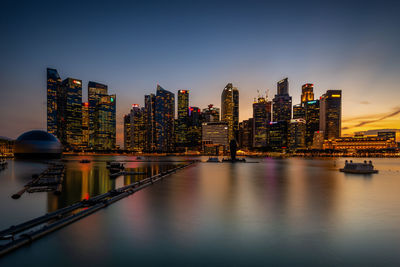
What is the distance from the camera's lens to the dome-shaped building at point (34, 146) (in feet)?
418

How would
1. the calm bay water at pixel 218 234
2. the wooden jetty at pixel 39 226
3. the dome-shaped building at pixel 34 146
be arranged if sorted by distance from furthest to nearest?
the dome-shaped building at pixel 34 146 < the wooden jetty at pixel 39 226 < the calm bay water at pixel 218 234

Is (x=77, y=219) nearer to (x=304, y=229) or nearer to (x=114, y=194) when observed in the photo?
(x=114, y=194)

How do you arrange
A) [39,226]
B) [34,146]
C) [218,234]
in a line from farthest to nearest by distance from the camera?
1. [34,146]
2. [39,226]
3. [218,234]

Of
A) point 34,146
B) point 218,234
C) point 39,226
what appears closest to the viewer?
point 218,234

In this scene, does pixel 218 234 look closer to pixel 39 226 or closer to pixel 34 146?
pixel 39 226

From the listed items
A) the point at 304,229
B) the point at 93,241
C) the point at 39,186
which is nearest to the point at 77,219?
the point at 93,241

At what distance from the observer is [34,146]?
127125mm

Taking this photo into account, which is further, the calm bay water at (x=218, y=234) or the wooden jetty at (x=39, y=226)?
the wooden jetty at (x=39, y=226)

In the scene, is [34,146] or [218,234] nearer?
[218,234]

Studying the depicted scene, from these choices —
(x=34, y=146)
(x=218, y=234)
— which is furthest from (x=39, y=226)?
(x=34, y=146)

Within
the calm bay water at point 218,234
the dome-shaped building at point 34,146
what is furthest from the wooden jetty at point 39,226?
the dome-shaped building at point 34,146

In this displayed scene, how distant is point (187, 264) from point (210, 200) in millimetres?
15249

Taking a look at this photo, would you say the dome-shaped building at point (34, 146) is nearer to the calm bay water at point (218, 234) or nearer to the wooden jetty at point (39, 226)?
the calm bay water at point (218, 234)

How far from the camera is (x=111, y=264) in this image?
33.7 ft
